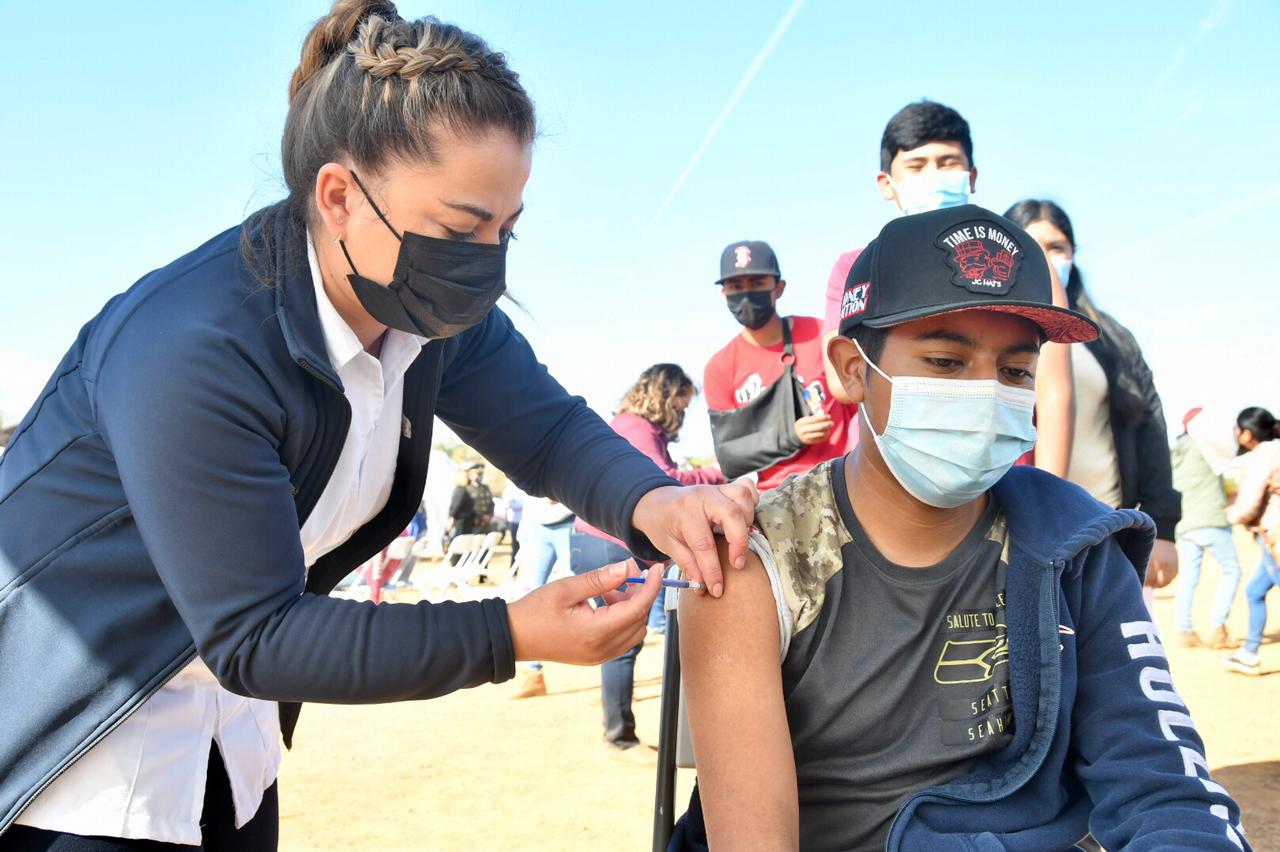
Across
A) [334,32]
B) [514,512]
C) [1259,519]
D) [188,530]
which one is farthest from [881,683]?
[514,512]

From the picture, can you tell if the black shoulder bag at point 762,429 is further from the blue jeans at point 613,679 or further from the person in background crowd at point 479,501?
the person in background crowd at point 479,501

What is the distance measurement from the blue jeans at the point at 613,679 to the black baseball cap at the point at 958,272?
145 inches

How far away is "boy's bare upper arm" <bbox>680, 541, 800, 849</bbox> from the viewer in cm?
165

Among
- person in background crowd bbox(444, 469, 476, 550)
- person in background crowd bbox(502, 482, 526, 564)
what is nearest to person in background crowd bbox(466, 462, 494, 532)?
person in background crowd bbox(444, 469, 476, 550)

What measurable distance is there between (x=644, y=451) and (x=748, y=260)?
5.61ft

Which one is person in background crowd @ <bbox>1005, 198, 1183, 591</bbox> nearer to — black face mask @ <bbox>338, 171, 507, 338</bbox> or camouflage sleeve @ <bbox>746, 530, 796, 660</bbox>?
camouflage sleeve @ <bbox>746, 530, 796, 660</bbox>

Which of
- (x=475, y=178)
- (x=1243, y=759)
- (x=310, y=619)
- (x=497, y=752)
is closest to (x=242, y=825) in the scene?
(x=310, y=619)

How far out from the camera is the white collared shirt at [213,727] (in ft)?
4.92

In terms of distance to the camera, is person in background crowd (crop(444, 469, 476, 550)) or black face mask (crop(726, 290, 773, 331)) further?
person in background crowd (crop(444, 469, 476, 550))

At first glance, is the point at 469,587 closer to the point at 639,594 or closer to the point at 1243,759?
the point at 1243,759

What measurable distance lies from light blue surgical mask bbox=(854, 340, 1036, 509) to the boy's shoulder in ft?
0.53

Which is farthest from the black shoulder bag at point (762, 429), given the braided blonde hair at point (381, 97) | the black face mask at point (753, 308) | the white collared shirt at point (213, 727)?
the braided blonde hair at point (381, 97)

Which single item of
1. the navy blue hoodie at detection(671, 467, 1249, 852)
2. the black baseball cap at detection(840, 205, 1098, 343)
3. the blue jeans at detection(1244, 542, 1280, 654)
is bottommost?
the blue jeans at detection(1244, 542, 1280, 654)

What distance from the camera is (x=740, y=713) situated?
1703 mm
